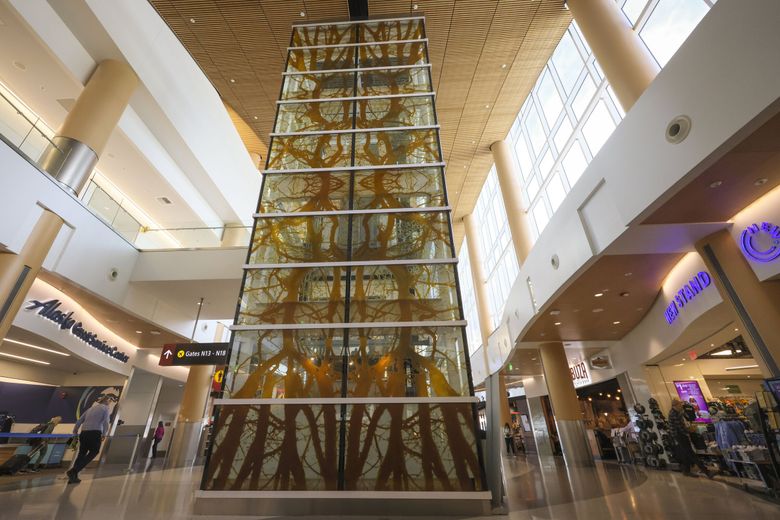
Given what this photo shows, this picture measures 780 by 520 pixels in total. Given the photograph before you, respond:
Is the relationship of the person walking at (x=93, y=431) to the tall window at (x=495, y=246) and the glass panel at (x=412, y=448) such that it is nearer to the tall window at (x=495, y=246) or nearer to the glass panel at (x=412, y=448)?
the glass panel at (x=412, y=448)

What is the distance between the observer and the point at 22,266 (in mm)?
6836

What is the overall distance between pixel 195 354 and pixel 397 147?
24.7 feet

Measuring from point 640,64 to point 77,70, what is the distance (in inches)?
530

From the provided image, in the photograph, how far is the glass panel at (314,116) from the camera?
6.88m

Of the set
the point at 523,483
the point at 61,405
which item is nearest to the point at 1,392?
the point at 61,405

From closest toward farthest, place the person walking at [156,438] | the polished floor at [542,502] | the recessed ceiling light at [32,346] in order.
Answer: the polished floor at [542,502], the recessed ceiling light at [32,346], the person walking at [156,438]

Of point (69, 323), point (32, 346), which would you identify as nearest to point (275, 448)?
point (69, 323)

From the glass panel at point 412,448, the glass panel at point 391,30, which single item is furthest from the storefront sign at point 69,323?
the glass panel at point 391,30

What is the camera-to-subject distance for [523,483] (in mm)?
6188

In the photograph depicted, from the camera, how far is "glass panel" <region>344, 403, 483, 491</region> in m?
A: 3.76

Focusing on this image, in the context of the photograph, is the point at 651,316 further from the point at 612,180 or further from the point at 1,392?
the point at 1,392

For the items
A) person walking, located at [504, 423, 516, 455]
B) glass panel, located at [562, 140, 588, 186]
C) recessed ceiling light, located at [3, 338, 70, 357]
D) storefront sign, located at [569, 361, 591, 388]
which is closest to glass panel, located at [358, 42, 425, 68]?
glass panel, located at [562, 140, 588, 186]

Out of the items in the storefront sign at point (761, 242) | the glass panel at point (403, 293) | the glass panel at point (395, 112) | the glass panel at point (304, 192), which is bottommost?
the glass panel at point (403, 293)

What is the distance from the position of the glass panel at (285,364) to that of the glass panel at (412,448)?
533 mm
